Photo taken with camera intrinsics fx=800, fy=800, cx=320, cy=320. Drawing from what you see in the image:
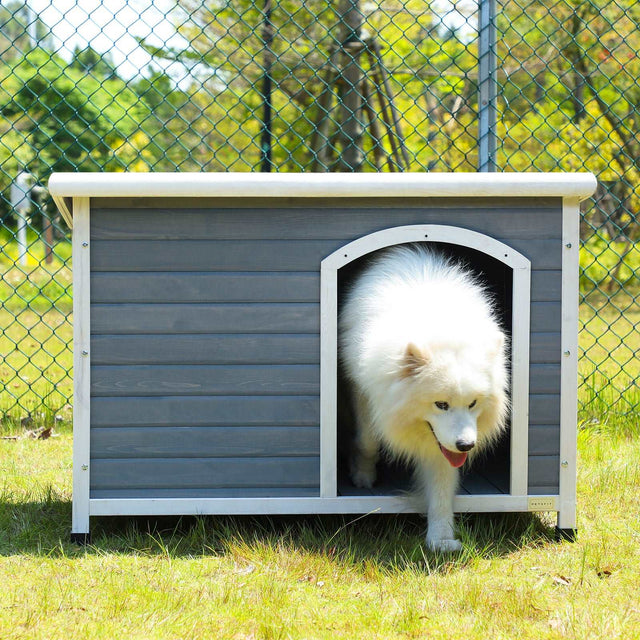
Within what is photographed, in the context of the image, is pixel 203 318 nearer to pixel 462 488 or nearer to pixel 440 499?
pixel 440 499

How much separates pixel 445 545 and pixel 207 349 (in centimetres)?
104

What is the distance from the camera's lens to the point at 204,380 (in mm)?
2754

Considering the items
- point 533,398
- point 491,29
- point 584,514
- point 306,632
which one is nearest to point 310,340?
point 533,398

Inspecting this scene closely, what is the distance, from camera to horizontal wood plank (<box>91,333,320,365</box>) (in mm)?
2734

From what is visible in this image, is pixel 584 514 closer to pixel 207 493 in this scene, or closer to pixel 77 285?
pixel 207 493

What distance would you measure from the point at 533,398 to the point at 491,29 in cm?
188

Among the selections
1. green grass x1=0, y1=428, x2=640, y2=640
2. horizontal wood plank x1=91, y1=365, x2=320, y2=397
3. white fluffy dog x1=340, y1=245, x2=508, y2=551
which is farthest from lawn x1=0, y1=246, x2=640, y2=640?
horizontal wood plank x1=91, y1=365, x2=320, y2=397

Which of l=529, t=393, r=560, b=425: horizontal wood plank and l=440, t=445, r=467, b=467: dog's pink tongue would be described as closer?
l=440, t=445, r=467, b=467: dog's pink tongue

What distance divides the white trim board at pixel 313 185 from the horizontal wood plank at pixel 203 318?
380 millimetres

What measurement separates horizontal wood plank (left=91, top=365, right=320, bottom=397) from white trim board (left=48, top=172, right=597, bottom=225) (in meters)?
0.59

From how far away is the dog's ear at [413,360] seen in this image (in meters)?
2.48

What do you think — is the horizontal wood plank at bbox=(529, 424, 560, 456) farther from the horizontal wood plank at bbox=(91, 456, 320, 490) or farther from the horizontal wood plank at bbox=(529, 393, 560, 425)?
the horizontal wood plank at bbox=(91, 456, 320, 490)

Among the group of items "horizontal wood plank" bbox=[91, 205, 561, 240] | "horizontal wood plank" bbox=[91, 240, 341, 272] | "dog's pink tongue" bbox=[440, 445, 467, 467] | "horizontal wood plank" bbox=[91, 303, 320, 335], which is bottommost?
"dog's pink tongue" bbox=[440, 445, 467, 467]

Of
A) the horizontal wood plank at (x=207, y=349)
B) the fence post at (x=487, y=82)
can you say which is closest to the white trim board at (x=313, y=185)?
the horizontal wood plank at (x=207, y=349)
